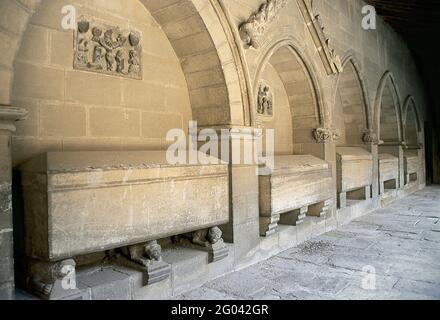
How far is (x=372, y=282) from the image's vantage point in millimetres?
2736

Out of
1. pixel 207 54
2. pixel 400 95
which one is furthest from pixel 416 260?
pixel 400 95

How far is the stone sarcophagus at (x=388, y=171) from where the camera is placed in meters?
6.59

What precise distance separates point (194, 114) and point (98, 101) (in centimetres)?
99

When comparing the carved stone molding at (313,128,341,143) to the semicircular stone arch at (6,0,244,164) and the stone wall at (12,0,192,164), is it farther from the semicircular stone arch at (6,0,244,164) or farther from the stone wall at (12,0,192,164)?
the stone wall at (12,0,192,164)

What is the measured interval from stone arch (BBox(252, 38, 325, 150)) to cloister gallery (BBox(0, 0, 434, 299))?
18 mm

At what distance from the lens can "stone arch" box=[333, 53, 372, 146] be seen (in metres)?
5.96

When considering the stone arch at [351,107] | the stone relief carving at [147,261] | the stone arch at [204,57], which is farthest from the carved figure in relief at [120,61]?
the stone arch at [351,107]

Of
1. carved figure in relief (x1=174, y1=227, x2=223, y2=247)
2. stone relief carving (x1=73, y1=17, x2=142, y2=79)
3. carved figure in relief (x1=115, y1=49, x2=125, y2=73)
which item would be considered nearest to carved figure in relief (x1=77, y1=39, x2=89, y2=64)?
stone relief carving (x1=73, y1=17, x2=142, y2=79)

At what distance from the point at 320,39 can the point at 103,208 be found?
3.55 m

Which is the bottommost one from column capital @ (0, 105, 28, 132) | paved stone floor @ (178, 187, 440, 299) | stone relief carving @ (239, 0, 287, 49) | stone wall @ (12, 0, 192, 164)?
paved stone floor @ (178, 187, 440, 299)

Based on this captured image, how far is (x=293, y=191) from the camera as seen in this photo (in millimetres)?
3771

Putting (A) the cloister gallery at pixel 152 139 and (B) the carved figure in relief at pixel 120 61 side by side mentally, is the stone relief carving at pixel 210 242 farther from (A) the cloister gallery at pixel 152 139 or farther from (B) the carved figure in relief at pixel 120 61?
(B) the carved figure in relief at pixel 120 61

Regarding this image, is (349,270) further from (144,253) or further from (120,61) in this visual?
(120,61)

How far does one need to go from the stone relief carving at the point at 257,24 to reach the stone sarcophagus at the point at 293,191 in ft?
3.97
